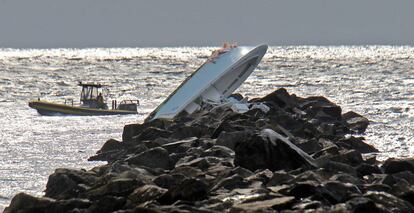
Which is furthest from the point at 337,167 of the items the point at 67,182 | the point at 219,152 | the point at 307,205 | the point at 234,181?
the point at 67,182

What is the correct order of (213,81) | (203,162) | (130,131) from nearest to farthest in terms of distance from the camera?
(203,162)
(130,131)
(213,81)

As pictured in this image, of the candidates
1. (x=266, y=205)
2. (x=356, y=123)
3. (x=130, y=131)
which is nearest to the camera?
(x=266, y=205)

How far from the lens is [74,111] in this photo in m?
52.4

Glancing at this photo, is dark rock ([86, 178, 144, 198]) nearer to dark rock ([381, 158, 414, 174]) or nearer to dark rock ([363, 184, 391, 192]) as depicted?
dark rock ([363, 184, 391, 192])

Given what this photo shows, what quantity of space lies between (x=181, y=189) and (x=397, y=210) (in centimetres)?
323

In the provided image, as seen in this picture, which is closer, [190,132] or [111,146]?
[190,132]

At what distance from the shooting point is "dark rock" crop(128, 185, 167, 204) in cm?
1764

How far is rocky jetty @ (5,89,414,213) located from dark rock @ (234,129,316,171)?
18mm

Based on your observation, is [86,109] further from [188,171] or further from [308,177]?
[308,177]

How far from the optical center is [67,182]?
Result: 21094mm

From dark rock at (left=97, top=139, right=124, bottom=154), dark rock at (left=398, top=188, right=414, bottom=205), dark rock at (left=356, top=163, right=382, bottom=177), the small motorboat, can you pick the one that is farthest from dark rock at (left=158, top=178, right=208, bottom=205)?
the small motorboat

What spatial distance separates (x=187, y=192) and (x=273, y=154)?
326 centimetres

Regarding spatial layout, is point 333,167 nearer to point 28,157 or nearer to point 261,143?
point 261,143

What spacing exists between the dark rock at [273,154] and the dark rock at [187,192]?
2908 millimetres
